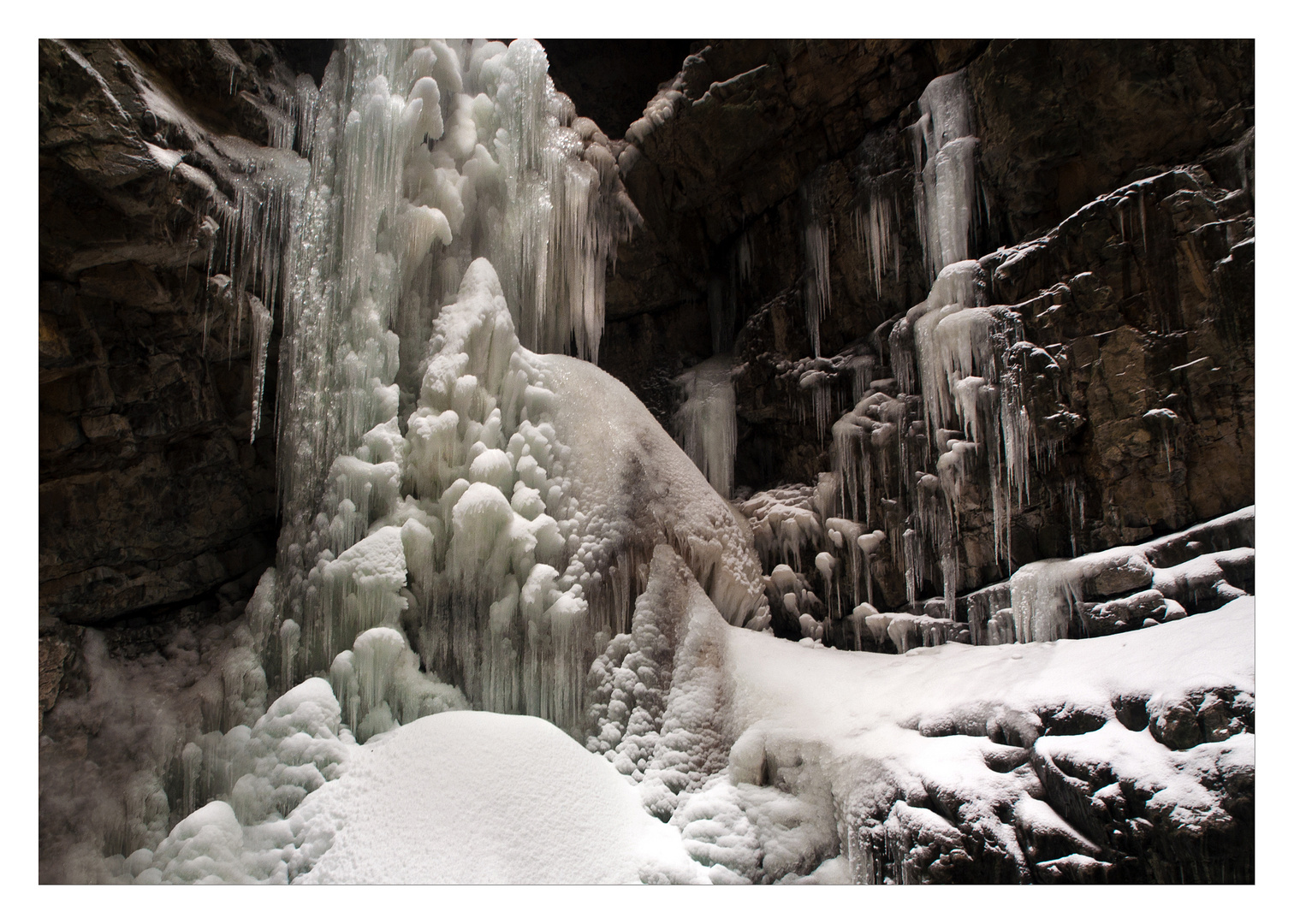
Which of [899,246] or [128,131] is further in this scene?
[899,246]

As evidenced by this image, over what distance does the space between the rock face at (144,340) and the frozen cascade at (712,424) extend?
417 centimetres

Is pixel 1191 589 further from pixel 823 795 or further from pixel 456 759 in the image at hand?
pixel 456 759

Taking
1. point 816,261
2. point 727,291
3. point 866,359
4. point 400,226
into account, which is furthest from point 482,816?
point 727,291

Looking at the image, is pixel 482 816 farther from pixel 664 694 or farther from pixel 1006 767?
pixel 1006 767

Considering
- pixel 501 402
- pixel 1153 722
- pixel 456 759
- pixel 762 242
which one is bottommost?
pixel 456 759

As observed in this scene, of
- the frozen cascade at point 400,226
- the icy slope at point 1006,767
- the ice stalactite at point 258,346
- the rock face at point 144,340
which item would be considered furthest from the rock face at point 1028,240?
the rock face at point 144,340

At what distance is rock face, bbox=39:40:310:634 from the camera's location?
4.47 metres

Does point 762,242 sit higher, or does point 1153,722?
point 762,242

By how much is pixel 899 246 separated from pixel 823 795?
194 inches

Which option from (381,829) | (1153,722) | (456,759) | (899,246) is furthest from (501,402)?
(1153,722)

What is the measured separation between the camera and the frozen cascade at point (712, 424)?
26.0 ft

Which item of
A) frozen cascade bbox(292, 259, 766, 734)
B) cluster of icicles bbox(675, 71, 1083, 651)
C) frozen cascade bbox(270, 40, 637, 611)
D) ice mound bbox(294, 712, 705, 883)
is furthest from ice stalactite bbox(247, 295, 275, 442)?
A: cluster of icicles bbox(675, 71, 1083, 651)

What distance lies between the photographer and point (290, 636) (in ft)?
16.3

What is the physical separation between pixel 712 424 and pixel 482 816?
5.01 meters
